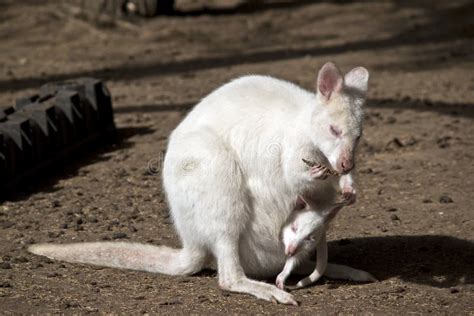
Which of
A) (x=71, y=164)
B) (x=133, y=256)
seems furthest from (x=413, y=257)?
(x=71, y=164)

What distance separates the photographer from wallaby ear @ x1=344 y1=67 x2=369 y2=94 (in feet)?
12.1

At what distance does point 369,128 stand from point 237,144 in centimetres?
311

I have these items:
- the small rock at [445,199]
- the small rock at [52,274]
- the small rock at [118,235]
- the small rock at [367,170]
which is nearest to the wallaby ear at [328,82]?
the small rock at [52,274]

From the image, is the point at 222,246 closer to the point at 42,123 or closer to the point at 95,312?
the point at 95,312

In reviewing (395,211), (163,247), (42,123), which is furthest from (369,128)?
(163,247)

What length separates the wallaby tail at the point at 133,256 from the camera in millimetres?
4121

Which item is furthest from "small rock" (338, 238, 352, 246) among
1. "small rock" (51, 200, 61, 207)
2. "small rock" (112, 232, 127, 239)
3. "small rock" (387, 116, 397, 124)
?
"small rock" (387, 116, 397, 124)

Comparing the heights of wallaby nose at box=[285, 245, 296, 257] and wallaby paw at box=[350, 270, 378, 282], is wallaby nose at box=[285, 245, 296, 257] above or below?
above

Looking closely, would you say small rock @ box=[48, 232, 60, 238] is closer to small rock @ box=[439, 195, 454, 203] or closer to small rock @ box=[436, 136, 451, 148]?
small rock @ box=[439, 195, 454, 203]

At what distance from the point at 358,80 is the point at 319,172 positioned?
40cm

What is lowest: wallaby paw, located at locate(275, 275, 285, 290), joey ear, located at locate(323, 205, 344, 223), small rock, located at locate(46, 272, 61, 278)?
small rock, located at locate(46, 272, 61, 278)

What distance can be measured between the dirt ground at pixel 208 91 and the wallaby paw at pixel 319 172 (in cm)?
50

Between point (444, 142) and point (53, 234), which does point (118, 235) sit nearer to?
point (53, 234)

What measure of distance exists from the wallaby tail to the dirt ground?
49mm
